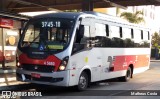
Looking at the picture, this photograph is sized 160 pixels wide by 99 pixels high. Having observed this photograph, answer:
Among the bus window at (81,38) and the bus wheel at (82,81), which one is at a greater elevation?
the bus window at (81,38)

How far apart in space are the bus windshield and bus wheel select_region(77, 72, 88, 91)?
1567mm

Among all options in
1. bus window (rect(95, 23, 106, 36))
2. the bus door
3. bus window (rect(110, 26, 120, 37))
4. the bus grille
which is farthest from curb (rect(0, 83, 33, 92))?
bus window (rect(110, 26, 120, 37))

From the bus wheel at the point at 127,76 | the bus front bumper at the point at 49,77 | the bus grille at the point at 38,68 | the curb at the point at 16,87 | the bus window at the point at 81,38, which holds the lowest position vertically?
the bus wheel at the point at 127,76

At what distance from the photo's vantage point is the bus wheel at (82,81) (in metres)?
13.6

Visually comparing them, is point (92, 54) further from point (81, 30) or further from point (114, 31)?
point (114, 31)

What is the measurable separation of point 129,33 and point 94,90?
506cm

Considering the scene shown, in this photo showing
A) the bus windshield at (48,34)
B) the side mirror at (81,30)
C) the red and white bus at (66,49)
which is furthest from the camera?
the side mirror at (81,30)

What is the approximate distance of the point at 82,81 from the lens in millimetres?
13781

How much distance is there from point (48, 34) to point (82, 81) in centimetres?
214

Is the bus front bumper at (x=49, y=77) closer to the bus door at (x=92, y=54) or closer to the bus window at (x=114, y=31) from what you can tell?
the bus door at (x=92, y=54)

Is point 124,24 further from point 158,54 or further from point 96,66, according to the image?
point 158,54

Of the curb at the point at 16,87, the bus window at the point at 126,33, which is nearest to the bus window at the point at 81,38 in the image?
the curb at the point at 16,87

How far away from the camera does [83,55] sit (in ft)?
44.8

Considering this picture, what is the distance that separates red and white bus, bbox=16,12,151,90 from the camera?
1264cm
